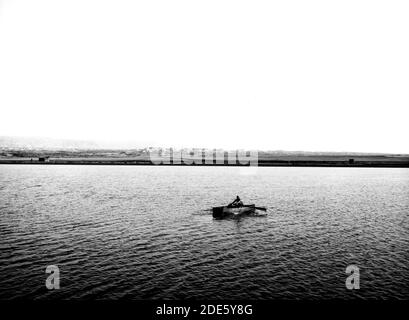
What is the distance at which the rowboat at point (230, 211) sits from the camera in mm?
53956

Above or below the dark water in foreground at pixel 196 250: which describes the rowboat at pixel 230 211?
above

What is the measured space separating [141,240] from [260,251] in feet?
50.4

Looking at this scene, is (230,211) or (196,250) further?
(230,211)

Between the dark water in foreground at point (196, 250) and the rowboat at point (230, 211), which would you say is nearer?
the dark water in foreground at point (196, 250)

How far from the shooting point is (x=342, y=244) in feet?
130

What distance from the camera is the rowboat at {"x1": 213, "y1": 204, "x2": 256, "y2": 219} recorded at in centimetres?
5396

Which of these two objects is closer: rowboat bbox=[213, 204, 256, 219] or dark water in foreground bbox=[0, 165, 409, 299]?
dark water in foreground bbox=[0, 165, 409, 299]

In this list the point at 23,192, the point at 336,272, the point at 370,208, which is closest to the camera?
the point at 336,272

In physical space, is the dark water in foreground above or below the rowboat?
below

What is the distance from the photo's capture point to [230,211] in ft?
184

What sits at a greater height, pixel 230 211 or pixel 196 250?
pixel 230 211
